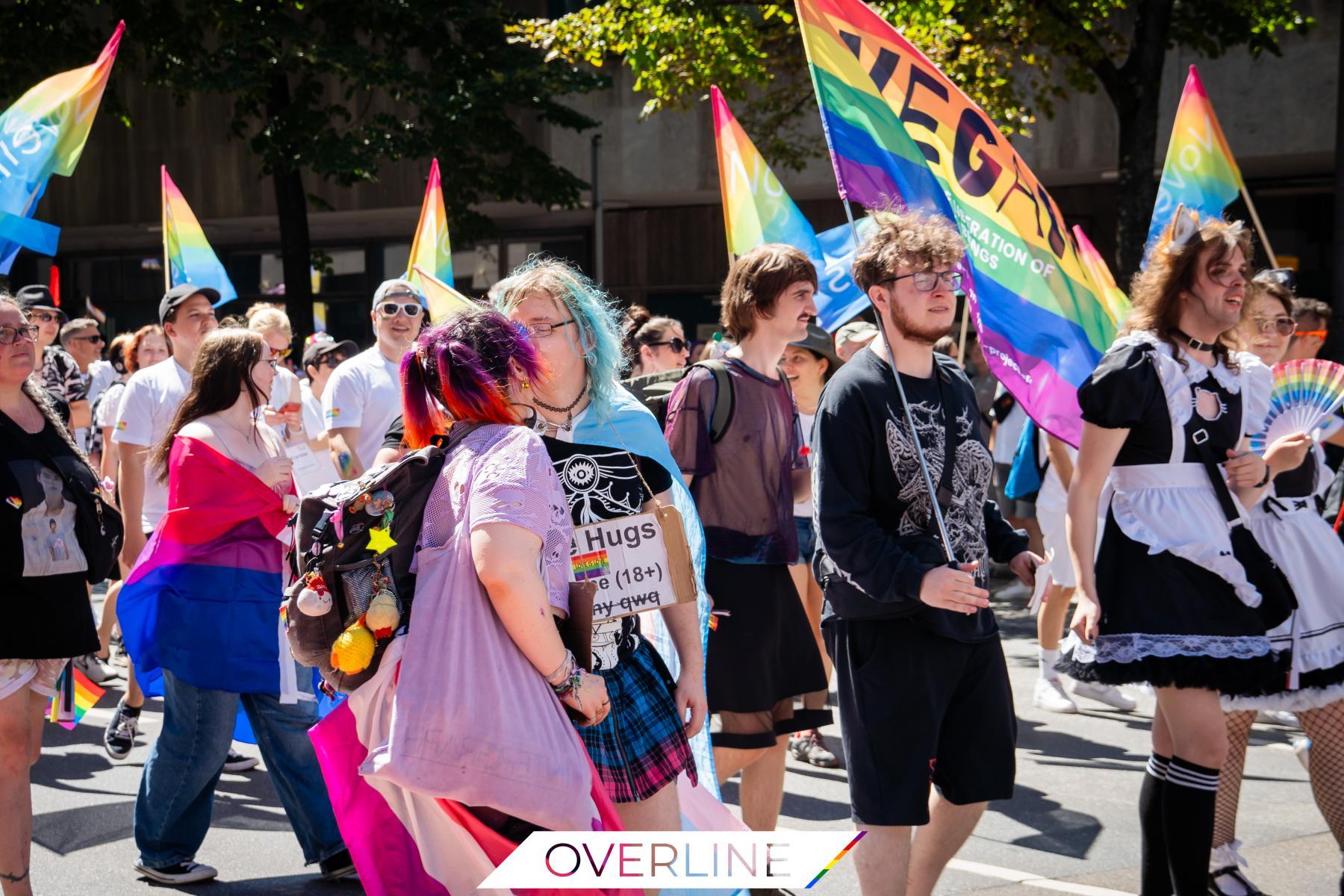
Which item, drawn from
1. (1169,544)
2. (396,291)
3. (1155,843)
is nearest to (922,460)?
(1169,544)

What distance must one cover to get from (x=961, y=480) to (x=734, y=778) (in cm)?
297

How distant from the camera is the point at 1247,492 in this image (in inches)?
175

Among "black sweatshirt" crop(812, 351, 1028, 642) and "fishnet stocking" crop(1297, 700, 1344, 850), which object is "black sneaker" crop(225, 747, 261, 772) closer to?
"black sweatshirt" crop(812, 351, 1028, 642)

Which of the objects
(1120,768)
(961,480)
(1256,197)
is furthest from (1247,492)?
(1256,197)

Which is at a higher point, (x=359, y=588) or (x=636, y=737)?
(x=359, y=588)

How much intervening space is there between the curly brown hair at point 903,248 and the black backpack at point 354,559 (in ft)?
5.06

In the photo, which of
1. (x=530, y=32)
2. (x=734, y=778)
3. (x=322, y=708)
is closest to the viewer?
(x=322, y=708)

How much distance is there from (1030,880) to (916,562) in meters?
1.85

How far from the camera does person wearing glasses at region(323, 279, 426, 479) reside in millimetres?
6956

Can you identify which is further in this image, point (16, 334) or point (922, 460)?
point (16, 334)

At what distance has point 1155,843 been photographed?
14.4 feet

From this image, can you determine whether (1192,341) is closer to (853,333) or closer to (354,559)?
(354,559)

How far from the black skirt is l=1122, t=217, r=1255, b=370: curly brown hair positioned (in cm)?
62

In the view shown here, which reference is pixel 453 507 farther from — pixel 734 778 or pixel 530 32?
pixel 530 32
